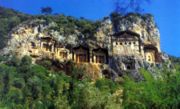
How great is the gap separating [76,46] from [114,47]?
5862 millimetres

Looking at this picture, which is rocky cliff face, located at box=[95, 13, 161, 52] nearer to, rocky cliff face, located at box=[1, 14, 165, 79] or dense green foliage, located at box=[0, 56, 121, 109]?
rocky cliff face, located at box=[1, 14, 165, 79]

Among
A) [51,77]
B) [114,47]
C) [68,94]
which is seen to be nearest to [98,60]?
[114,47]

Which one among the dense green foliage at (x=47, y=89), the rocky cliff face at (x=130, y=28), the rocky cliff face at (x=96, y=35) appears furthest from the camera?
the rocky cliff face at (x=130, y=28)

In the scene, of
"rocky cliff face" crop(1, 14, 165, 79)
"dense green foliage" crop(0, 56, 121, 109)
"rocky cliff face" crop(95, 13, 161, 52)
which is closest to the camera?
"dense green foliage" crop(0, 56, 121, 109)

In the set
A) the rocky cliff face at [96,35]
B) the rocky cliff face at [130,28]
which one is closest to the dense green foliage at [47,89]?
the rocky cliff face at [96,35]

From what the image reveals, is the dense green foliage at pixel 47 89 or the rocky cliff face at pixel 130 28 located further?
the rocky cliff face at pixel 130 28

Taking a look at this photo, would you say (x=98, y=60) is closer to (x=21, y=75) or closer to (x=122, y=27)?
(x=122, y=27)

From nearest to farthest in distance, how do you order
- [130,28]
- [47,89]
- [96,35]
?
[47,89] → [96,35] → [130,28]

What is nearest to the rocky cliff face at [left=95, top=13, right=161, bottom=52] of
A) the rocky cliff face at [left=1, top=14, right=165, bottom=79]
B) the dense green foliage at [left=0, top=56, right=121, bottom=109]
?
the rocky cliff face at [left=1, top=14, right=165, bottom=79]

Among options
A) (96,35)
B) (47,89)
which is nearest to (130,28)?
(96,35)

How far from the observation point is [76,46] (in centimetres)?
6575

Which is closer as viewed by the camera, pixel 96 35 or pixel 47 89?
pixel 47 89

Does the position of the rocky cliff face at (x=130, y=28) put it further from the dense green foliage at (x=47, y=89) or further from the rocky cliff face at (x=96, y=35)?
the dense green foliage at (x=47, y=89)

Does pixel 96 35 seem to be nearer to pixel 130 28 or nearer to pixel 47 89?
pixel 130 28
